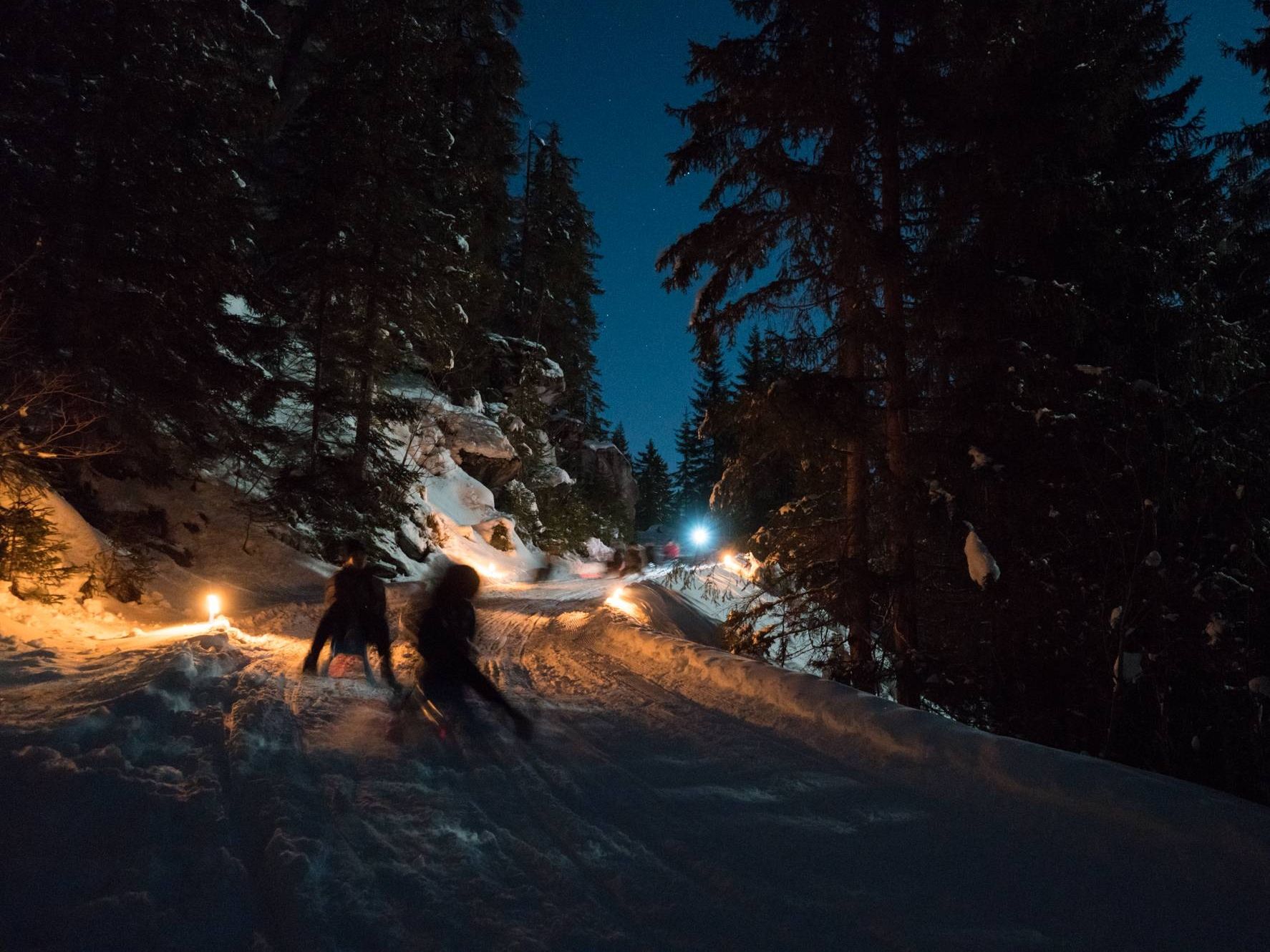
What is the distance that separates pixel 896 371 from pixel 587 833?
6564mm

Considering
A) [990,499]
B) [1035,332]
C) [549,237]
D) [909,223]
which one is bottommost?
[990,499]

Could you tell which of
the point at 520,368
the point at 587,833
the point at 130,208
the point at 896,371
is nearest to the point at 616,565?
the point at 520,368

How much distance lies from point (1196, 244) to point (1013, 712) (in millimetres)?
7372

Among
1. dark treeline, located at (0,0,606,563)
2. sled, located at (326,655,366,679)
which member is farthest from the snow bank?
dark treeline, located at (0,0,606,563)

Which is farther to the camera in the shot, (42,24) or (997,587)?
(42,24)

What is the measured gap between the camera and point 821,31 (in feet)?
25.1

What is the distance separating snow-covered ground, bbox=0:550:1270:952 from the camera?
2676 mm

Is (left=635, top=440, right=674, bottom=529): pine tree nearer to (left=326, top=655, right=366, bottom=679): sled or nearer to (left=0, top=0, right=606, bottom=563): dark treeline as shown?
(left=0, top=0, right=606, bottom=563): dark treeline

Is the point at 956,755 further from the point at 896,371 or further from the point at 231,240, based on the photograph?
the point at 231,240

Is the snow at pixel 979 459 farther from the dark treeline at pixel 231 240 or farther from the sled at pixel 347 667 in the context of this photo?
the dark treeline at pixel 231 240

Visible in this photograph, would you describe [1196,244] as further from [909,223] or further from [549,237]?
[549,237]

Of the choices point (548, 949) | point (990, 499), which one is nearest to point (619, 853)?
point (548, 949)

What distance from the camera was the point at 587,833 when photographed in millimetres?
3525

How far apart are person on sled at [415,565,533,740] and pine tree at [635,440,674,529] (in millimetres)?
64266
